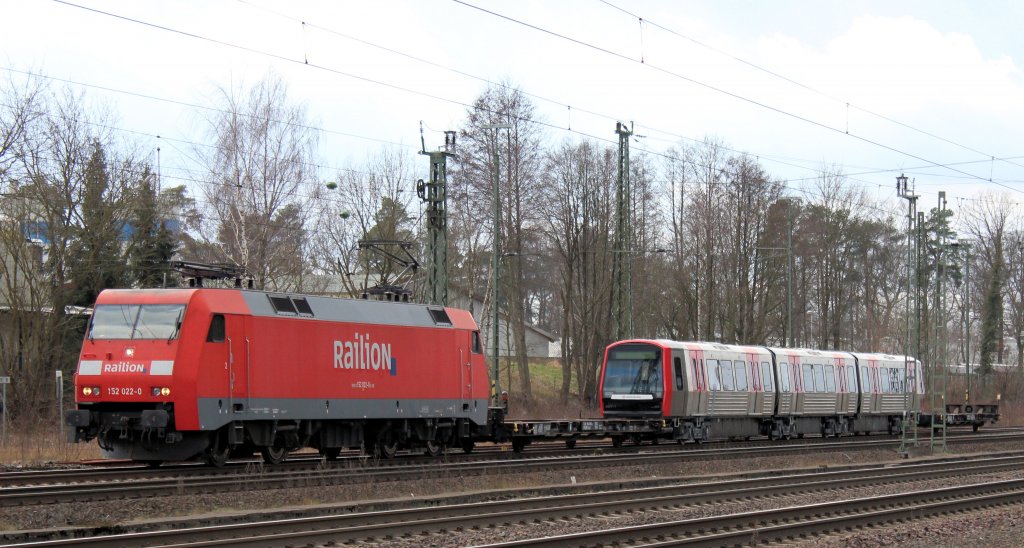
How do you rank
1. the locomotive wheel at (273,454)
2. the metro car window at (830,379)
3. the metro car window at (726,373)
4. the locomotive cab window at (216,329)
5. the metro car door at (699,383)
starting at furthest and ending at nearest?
1. the metro car window at (830,379)
2. the metro car window at (726,373)
3. the metro car door at (699,383)
4. the locomotive wheel at (273,454)
5. the locomotive cab window at (216,329)

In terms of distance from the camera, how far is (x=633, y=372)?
30.9 meters

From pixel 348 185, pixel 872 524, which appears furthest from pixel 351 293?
pixel 872 524

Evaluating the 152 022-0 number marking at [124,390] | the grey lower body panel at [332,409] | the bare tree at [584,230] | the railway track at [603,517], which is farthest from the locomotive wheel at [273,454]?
the bare tree at [584,230]

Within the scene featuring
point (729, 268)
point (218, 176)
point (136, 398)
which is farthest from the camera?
point (729, 268)

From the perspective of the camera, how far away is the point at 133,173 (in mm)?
36656

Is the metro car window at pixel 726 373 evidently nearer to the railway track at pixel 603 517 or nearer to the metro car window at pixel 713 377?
the metro car window at pixel 713 377

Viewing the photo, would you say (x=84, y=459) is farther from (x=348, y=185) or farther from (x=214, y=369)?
(x=348, y=185)

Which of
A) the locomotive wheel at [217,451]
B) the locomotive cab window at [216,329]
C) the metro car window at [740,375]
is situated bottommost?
the locomotive wheel at [217,451]

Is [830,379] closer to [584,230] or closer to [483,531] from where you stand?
[584,230]

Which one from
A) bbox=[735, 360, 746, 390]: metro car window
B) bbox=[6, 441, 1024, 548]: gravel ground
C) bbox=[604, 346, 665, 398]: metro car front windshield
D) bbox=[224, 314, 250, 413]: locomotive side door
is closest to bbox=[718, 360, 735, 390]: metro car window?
bbox=[735, 360, 746, 390]: metro car window

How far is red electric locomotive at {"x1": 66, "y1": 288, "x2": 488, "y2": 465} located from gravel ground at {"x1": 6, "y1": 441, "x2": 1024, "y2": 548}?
9.87 feet

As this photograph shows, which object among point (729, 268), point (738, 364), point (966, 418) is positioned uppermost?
point (729, 268)

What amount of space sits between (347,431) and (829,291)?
163 feet

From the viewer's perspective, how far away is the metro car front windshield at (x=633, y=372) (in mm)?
30422
